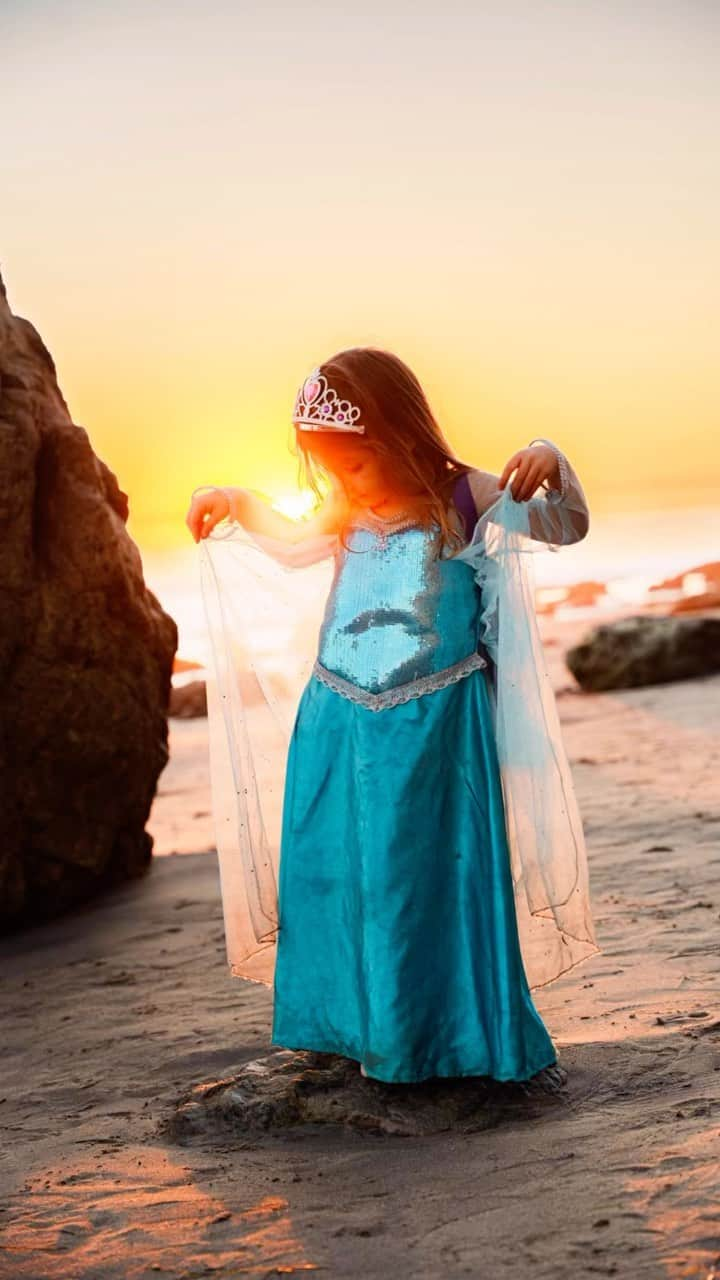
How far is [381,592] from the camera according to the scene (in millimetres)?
3197

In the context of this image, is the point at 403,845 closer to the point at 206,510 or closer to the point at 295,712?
the point at 295,712

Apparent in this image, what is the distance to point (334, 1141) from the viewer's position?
3027 millimetres

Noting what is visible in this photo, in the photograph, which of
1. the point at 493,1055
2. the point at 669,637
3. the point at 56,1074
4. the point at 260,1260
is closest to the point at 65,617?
the point at 56,1074

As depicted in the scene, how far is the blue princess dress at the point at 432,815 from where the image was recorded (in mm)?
3068

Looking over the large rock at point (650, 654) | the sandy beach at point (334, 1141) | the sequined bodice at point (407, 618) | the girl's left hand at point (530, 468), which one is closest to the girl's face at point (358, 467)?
the sequined bodice at point (407, 618)

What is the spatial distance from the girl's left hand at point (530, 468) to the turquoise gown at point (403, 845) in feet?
0.88

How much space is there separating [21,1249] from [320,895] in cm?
111

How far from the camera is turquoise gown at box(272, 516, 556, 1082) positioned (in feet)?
10.0

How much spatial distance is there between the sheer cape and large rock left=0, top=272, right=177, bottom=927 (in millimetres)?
1956

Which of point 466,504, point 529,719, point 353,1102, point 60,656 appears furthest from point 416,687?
point 60,656

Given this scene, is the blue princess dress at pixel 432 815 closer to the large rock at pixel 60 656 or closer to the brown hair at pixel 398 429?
the brown hair at pixel 398 429

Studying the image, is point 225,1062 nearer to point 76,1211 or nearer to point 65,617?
point 76,1211

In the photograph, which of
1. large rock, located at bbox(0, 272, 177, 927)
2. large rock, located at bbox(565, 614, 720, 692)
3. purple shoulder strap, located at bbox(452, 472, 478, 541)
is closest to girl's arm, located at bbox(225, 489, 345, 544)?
purple shoulder strap, located at bbox(452, 472, 478, 541)

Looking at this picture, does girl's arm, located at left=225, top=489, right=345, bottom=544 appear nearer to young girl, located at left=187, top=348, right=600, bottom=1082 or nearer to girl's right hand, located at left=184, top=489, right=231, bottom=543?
girl's right hand, located at left=184, top=489, right=231, bottom=543
